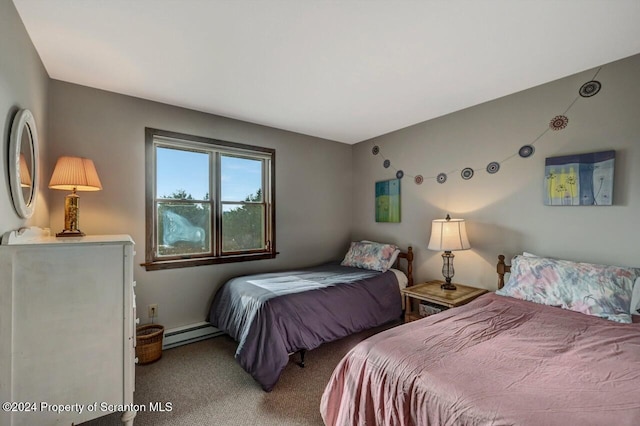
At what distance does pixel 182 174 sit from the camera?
299 centimetres

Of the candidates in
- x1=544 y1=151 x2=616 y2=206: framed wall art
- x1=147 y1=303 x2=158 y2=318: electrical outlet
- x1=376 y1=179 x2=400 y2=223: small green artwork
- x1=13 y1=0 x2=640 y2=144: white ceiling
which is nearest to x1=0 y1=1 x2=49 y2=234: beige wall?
x1=13 y1=0 x2=640 y2=144: white ceiling

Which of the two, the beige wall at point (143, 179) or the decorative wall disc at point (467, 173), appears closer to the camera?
the beige wall at point (143, 179)

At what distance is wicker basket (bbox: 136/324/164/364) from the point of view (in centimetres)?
241

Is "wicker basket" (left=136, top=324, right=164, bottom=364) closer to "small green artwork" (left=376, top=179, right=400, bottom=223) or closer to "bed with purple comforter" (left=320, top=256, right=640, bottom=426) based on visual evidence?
"bed with purple comforter" (left=320, top=256, right=640, bottom=426)

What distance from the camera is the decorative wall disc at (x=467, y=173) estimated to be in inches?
116

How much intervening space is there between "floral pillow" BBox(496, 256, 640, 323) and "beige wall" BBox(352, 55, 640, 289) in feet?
0.89

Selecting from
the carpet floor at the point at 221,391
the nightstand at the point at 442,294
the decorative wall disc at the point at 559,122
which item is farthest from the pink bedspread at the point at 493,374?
the decorative wall disc at the point at 559,122

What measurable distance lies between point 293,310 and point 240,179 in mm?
1750

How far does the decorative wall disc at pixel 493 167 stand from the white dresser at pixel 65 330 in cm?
303

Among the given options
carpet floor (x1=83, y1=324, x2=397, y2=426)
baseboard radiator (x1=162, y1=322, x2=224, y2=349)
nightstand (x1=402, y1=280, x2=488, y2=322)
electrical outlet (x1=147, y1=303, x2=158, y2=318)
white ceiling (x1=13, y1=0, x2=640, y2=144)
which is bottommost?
carpet floor (x1=83, y1=324, x2=397, y2=426)

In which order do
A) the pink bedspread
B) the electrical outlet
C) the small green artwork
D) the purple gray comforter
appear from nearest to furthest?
the pink bedspread
the purple gray comforter
the electrical outlet
the small green artwork

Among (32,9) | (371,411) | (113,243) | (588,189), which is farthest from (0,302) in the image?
(588,189)

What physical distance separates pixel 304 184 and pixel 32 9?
9.10ft

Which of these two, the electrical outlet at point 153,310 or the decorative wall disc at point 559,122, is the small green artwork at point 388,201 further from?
the electrical outlet at point 153,310
